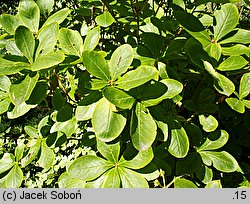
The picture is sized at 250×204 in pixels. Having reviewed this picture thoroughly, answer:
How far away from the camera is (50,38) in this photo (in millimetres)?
1048

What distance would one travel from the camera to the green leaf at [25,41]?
974mm

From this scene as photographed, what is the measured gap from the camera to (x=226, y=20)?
1161mm

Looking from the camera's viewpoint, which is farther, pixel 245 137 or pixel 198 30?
pixel 245 137

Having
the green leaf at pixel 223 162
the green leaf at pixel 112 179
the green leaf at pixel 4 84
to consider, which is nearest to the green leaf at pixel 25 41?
the green leaf at pixel 4 84

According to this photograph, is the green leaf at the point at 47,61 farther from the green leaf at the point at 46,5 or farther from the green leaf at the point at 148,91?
the green leaf at the point at 46,5

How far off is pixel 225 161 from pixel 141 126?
19.1 inches

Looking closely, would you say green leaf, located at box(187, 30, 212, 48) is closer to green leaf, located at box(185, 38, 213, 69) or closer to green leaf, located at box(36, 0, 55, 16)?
green leaf, located at box(185, 38, 213, 69)

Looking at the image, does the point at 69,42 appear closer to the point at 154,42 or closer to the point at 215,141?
the point at 154,42

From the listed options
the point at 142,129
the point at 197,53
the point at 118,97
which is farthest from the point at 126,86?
the point at 197,53

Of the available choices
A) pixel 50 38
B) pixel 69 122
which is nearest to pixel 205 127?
pixel 69 122

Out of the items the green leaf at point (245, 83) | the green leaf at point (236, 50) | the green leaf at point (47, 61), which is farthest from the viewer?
the green leaf at point (245, 83)

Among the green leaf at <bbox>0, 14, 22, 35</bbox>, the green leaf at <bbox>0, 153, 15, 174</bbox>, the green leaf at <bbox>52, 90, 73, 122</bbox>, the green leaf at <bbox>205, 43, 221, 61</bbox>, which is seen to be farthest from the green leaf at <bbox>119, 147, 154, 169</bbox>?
the green leaf at <bbox>0, 14, 22, 35</bbox>

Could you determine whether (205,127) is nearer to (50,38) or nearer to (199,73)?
(199,73)

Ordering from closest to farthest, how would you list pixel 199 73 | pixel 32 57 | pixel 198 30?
1. pixel 32 57
2. pixel 198 30
3. pixel 199 73
